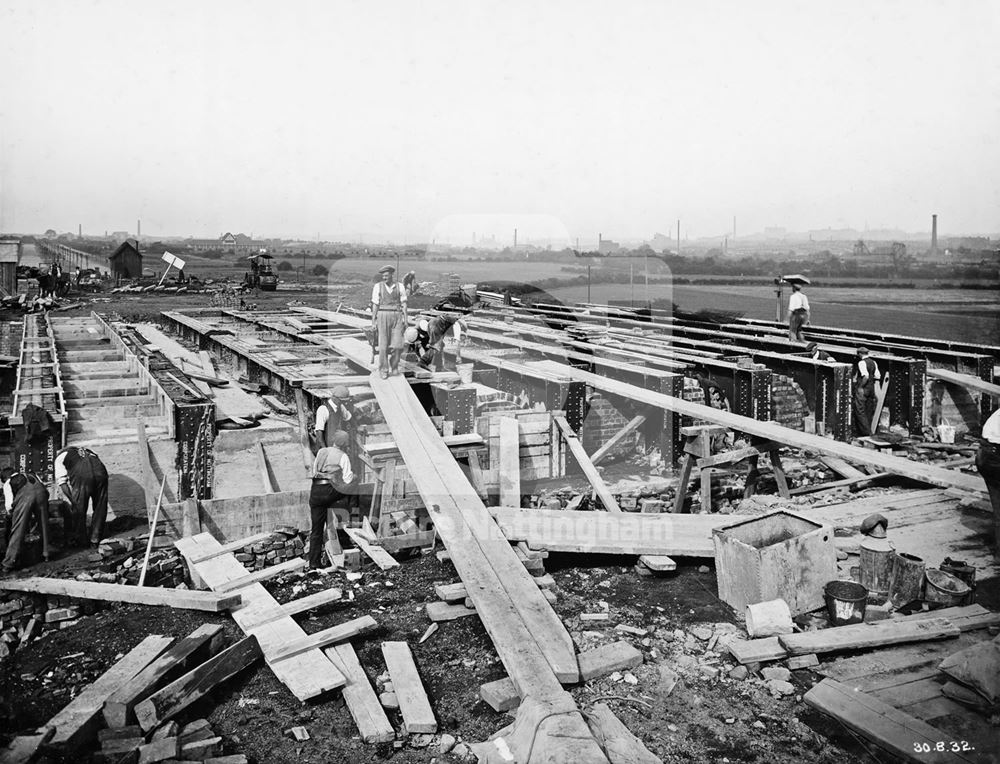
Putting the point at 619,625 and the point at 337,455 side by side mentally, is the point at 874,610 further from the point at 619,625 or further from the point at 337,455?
the point at 337,455

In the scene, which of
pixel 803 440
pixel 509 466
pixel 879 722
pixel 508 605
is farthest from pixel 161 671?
pixel 803 440

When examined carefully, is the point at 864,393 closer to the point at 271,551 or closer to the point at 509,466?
the point at 509,466

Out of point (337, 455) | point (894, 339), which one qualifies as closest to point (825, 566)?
point (337, 455)

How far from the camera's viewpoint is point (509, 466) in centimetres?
927

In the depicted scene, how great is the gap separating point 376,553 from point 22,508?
3596 millimetres

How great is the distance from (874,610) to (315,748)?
3865 mm

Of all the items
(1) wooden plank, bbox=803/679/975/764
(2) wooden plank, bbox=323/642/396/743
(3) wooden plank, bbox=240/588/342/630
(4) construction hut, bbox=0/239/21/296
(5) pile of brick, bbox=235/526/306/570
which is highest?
(4) construction hut, bbox=0/239/21/296

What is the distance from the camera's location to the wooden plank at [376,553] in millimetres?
6969

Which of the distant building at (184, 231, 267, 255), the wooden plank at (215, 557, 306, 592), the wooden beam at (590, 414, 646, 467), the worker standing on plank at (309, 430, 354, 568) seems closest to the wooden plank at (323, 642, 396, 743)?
the wooden plank at (215, 557, 306, 592)

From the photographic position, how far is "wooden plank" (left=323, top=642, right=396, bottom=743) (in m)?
4.33

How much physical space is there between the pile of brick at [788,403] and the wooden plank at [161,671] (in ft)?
32.9

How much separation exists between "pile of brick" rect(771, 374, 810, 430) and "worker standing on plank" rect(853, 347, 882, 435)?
31.1 inches

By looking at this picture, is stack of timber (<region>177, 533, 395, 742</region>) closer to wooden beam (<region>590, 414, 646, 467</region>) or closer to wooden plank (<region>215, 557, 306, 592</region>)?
wooden plank (<region>215, 557, 306, 592</region>)

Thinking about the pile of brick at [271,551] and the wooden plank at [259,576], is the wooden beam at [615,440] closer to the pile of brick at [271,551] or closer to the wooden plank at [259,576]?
the pile of brick at [271,551]
